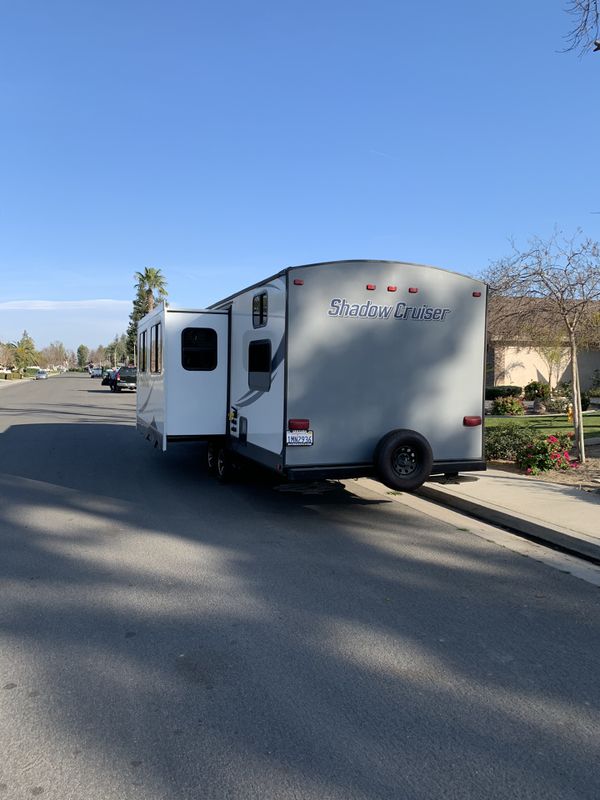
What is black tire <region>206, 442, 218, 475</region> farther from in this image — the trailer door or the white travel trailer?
the white travel trailer

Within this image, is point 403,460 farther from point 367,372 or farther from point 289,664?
point 289,664

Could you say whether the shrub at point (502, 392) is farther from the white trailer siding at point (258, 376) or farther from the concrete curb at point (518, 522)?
the white trailer siding at point (258, 376)

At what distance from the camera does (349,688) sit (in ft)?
12.1

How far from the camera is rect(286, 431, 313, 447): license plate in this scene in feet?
23.7

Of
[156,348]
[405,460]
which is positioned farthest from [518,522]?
[156,348]

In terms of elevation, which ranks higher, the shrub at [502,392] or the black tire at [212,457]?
the shrub at [502,392]

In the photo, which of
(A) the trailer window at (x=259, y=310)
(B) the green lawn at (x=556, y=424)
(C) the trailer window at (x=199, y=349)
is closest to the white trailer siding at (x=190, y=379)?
(C) the trailer window at (x=199, y=349)

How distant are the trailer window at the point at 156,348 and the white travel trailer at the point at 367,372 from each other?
2075mm

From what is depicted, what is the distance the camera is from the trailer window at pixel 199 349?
9734mm

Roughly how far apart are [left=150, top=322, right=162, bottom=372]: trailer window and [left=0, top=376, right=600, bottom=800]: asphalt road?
327 centimetres

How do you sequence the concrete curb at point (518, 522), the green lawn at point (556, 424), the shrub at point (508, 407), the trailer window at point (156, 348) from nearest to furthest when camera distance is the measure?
the concrete curb at point (518, 522) < the trailer window at point (156, 348) < the green lawn at point (556, 424) < the shrub at point (508, 407)

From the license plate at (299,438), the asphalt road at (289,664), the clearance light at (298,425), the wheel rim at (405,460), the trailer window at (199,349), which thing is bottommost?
the asphalt road at (289,664)

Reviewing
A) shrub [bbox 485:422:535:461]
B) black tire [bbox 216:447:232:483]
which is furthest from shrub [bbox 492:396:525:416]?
black tire [bbox 216:447:232:483]

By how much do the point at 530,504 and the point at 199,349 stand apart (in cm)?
508
